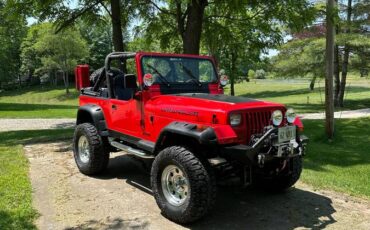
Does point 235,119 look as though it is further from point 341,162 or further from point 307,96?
point 307,96

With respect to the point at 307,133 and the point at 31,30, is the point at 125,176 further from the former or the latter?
the point at 31,30

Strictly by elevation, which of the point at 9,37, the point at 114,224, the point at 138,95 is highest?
the point at 9,37

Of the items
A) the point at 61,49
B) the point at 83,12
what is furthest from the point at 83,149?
the point at 61,49

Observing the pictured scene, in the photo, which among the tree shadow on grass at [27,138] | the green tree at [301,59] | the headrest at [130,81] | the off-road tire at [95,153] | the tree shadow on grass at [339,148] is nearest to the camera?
the headrest at [130,81]

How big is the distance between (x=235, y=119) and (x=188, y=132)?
567 millimetres

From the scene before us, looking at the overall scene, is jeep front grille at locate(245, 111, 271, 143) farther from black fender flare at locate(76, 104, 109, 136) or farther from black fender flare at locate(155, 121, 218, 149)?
black fender flare at locate(76, 104, 109, 136)

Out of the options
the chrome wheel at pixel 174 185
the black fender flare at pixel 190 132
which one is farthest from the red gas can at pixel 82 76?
the chrome wheel at pixel 174 185

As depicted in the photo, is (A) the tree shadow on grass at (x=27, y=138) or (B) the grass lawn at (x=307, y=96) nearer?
(A) the tree shadow on grass at (x=27, y=138)

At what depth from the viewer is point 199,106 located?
17.3ft

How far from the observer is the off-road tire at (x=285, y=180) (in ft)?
19.3

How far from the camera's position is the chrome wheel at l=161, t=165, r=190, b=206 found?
16.9 feet

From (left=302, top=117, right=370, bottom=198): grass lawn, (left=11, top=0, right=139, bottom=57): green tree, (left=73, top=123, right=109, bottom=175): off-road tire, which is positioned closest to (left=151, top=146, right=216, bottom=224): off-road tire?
(left=73, top=123, right=109, bottom=175): off-road tire

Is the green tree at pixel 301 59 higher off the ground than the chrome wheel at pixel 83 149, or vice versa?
the green tree at pixel 301 59

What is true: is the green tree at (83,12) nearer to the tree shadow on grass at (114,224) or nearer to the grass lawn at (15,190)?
the grass lawn at (15,190)
